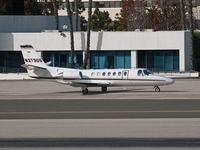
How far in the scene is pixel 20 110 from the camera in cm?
3119

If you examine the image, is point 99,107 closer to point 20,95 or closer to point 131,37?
point 20,95

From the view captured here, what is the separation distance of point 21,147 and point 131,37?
47.6 meters

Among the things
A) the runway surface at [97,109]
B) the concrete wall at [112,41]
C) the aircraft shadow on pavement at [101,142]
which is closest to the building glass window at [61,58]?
the concrete wall at [112,41]

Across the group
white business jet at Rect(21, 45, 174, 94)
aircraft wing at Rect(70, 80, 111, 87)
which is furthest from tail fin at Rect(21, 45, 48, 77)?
aircraft wing at Rect(70, 80, 111, 87)

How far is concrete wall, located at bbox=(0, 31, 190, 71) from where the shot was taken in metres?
64.7

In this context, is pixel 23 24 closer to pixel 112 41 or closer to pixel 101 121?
pixel 112 41

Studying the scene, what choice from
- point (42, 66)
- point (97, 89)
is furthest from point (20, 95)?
point (97, 89)

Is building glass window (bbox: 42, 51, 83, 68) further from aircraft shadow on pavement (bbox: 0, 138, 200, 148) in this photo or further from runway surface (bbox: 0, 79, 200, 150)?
aircraft shadow on pavement (bbox: 0, 138, 200, 148)

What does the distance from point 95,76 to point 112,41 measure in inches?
905

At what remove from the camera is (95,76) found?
4344 cm

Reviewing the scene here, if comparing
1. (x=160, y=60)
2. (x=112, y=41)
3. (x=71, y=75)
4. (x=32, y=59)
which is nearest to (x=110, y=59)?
(x=112, y=41)

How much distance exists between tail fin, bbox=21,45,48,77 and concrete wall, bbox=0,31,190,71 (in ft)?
73.3

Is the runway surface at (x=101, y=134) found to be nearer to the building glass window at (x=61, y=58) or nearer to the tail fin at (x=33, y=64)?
the tail fin at (x=33, y=64)

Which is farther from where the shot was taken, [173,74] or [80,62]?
[80,62]
